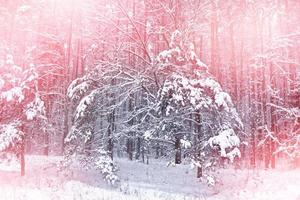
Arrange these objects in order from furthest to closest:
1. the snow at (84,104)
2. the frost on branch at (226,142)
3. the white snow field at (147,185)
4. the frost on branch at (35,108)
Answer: the snow at (84,104), the frost on branch at (35,108), the frost on branch at (226,142), the white snow field at (147,185)

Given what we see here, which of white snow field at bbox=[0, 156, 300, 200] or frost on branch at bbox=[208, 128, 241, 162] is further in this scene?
frost on branch at bbox=[208, 128, 241, 162]

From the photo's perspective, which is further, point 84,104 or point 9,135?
point 84,104

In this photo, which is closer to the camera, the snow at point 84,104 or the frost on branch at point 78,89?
the snow at point 84,104

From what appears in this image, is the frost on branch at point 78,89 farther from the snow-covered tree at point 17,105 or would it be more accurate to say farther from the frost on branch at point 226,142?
the frost on branch at point 226,142

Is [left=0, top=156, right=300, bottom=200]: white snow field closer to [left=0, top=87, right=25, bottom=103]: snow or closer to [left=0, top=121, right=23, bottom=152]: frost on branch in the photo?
[left=0, top=121, right=23, bottom=152]: frost on branch

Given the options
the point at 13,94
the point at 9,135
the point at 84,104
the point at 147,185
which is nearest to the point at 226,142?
the point at 147,185

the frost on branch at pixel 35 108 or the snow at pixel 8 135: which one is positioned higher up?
the frost on branch at pixel 35 108

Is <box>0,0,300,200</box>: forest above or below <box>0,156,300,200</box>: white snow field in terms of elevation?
above

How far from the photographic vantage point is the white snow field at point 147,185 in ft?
48.2

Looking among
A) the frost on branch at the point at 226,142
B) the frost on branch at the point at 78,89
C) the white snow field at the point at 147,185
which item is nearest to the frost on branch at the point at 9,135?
the white snow field at the point at 147,185

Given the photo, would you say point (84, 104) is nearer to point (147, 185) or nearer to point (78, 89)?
point (78, 89)

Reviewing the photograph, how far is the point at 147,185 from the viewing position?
17328 millimetres

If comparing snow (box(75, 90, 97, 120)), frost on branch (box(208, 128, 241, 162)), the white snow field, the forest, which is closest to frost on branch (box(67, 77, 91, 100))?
the forest

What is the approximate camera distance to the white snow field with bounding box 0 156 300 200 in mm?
14688
